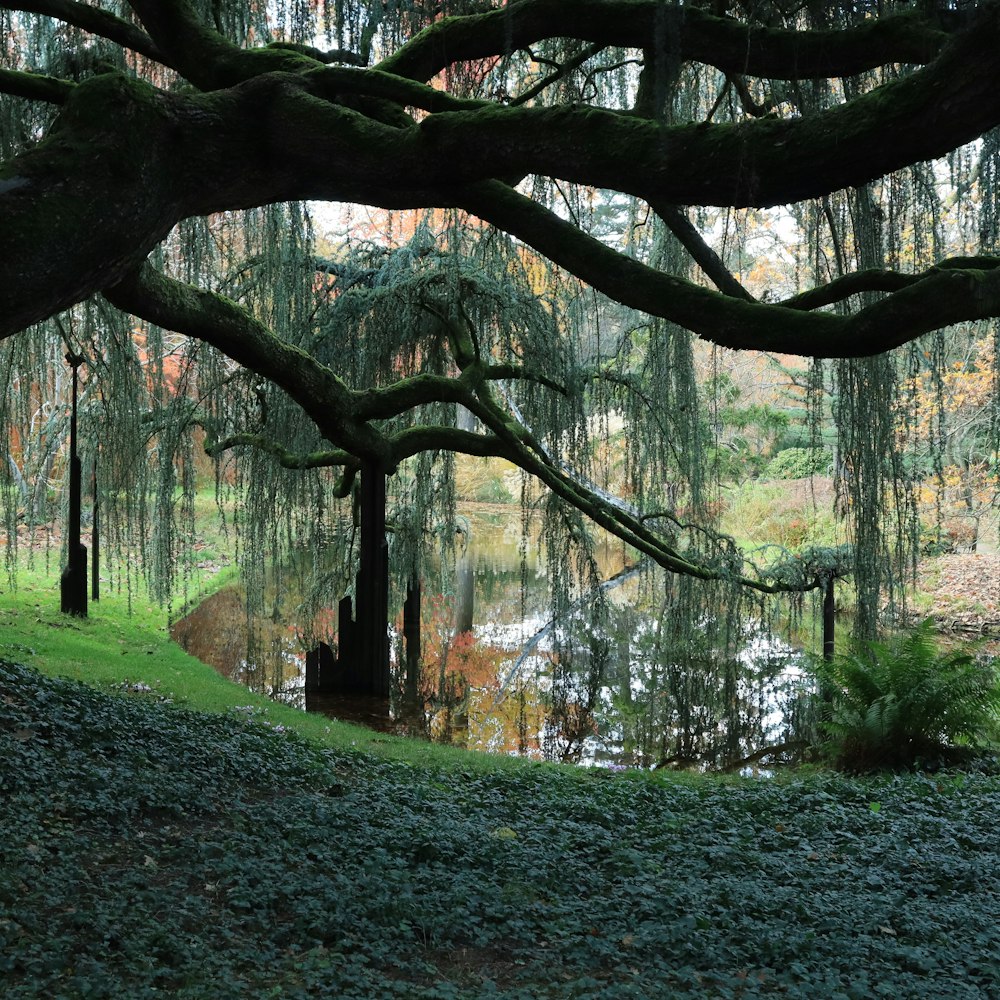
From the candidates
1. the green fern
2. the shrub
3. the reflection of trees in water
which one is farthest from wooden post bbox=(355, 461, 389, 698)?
the shrub

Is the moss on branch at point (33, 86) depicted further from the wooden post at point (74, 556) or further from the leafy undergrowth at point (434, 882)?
the wooden post at point (74, 556)

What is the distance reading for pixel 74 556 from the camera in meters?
9.77

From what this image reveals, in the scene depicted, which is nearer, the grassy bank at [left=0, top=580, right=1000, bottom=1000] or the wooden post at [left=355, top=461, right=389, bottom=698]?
the grassy bank at [left=0, top=580, right=1000, bottom=1000]

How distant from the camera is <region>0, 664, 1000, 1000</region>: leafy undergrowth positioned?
2.46 metres

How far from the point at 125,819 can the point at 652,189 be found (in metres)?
2.79

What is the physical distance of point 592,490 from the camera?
8562 mm

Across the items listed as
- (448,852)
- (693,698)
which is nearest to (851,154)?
(448,852)

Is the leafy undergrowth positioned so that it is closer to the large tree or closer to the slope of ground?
the large tree

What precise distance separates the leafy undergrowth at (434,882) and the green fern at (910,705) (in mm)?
1466

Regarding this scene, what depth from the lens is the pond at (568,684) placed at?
334 inches

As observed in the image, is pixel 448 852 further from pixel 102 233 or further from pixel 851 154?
pixel 851 154

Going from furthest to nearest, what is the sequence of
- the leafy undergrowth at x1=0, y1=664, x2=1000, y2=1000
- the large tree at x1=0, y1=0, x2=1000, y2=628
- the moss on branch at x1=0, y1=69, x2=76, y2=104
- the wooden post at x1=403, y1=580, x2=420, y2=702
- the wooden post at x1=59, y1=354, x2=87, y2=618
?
1. the wooden post at x1=403, y1=580, x2=420, y2=702
2. the wooden post at x1=59, y1=354, x2=87, y2=618
3. the moss on branch at x1=0, y1=69, x2=76, y2=104
4. the large tree at x1=0, y1=0, x2=1000, y2=628
5. the leafy undergrowth at x1=0, y1=664, x2=1000, y2=1000

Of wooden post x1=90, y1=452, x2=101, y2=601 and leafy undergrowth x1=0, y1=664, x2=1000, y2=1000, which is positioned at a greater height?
wooden post x1=90, y1=452, x2=101, y2=601

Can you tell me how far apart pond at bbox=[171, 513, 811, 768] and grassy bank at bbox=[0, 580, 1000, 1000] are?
319cm
